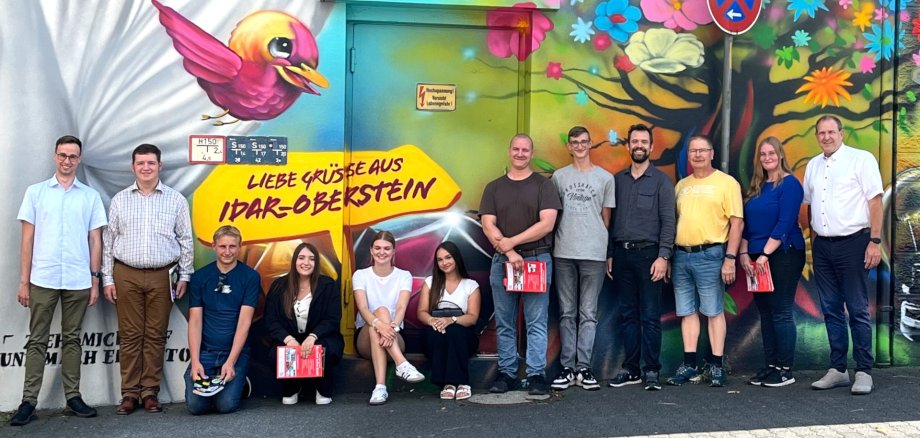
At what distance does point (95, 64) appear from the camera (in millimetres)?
6465

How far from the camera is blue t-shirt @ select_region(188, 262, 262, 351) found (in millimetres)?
6305

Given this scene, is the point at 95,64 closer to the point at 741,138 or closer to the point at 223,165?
the point at 223,165

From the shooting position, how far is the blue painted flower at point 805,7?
7312mm

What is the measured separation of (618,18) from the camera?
23.3ft

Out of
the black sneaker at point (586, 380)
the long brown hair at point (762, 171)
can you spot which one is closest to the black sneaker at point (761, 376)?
the black sneaker at point (586, 380)

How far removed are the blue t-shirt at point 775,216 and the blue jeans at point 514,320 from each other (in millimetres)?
1547

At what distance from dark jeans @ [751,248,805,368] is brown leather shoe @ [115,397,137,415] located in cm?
463

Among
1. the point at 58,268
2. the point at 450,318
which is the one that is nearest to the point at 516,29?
the point at 450,318

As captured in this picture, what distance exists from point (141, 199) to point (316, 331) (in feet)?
5.00

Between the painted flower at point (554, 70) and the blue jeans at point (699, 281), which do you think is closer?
the blue jeans at point (699, 281)

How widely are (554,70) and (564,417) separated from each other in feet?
8.79

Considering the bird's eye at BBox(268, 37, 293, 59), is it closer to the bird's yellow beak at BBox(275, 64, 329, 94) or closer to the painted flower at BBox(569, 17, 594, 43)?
the bird's yellow beak at BBox(275, 64, 329, 94)

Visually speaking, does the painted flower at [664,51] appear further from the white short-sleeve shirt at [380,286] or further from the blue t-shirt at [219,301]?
the blue t-shirt at [219,301]

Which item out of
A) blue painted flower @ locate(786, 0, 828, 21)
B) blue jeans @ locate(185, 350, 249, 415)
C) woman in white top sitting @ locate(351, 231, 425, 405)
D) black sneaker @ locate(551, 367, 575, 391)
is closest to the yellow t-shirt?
black sneaker @ locate(551, 367, 575, 391)
